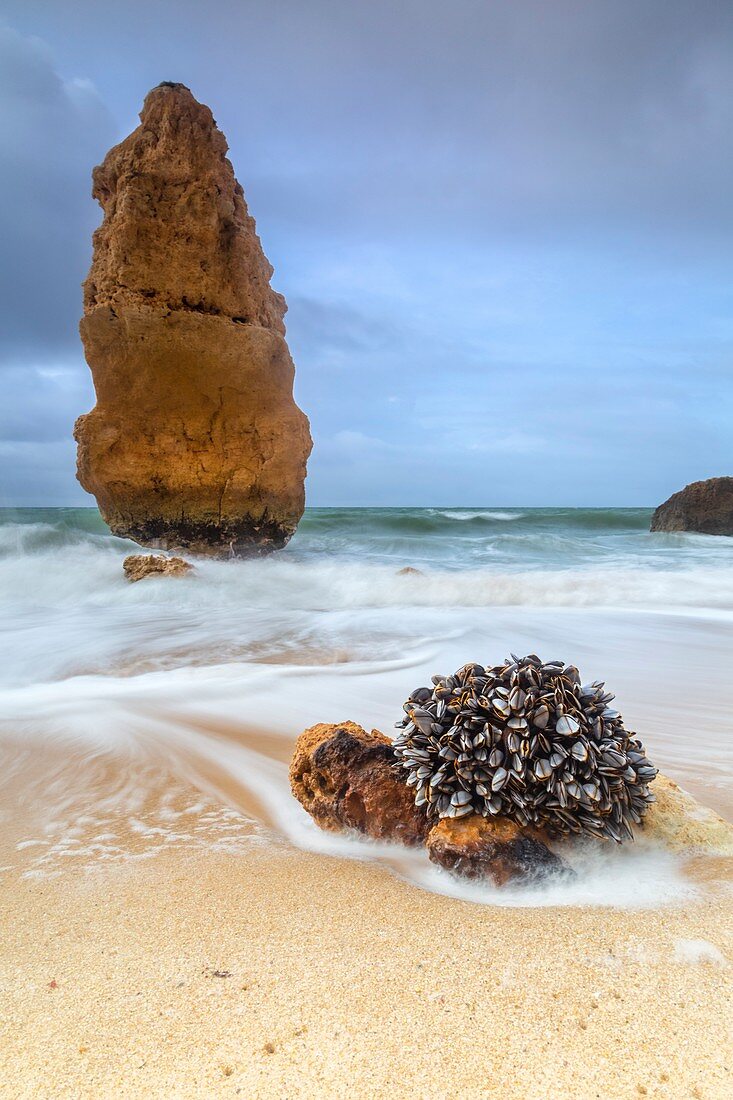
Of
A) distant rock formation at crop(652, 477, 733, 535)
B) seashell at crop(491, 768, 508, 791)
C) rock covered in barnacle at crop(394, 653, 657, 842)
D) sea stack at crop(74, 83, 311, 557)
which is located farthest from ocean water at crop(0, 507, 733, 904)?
distant rock formation at crop(652, 477, 733, 535)

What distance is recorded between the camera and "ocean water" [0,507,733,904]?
8.49ft

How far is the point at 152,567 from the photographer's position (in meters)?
10.2

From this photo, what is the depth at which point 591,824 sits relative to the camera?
1.74 meters

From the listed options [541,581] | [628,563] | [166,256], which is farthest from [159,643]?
[628,563]

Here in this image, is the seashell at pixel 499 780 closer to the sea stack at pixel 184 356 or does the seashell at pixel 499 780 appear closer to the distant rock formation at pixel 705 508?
the sea stack at pixel 184 356

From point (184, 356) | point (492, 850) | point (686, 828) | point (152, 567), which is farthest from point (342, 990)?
point (184, 356)

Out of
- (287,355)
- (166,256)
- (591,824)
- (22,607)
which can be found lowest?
(22,607)

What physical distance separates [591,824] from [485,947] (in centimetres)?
51

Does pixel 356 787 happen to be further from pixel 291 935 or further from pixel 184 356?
pixel 184 356

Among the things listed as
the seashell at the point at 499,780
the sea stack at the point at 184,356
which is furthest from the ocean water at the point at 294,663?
the sea stack at the point at 184,356

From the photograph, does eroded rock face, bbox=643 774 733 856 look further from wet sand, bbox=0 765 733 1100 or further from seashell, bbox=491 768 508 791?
seashell, bbox=491 768 508 791

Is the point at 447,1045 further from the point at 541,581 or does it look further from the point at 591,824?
the point at 541,581

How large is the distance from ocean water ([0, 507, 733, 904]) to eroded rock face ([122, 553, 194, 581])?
258 millimetres

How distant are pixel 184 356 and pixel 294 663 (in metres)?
9.59
